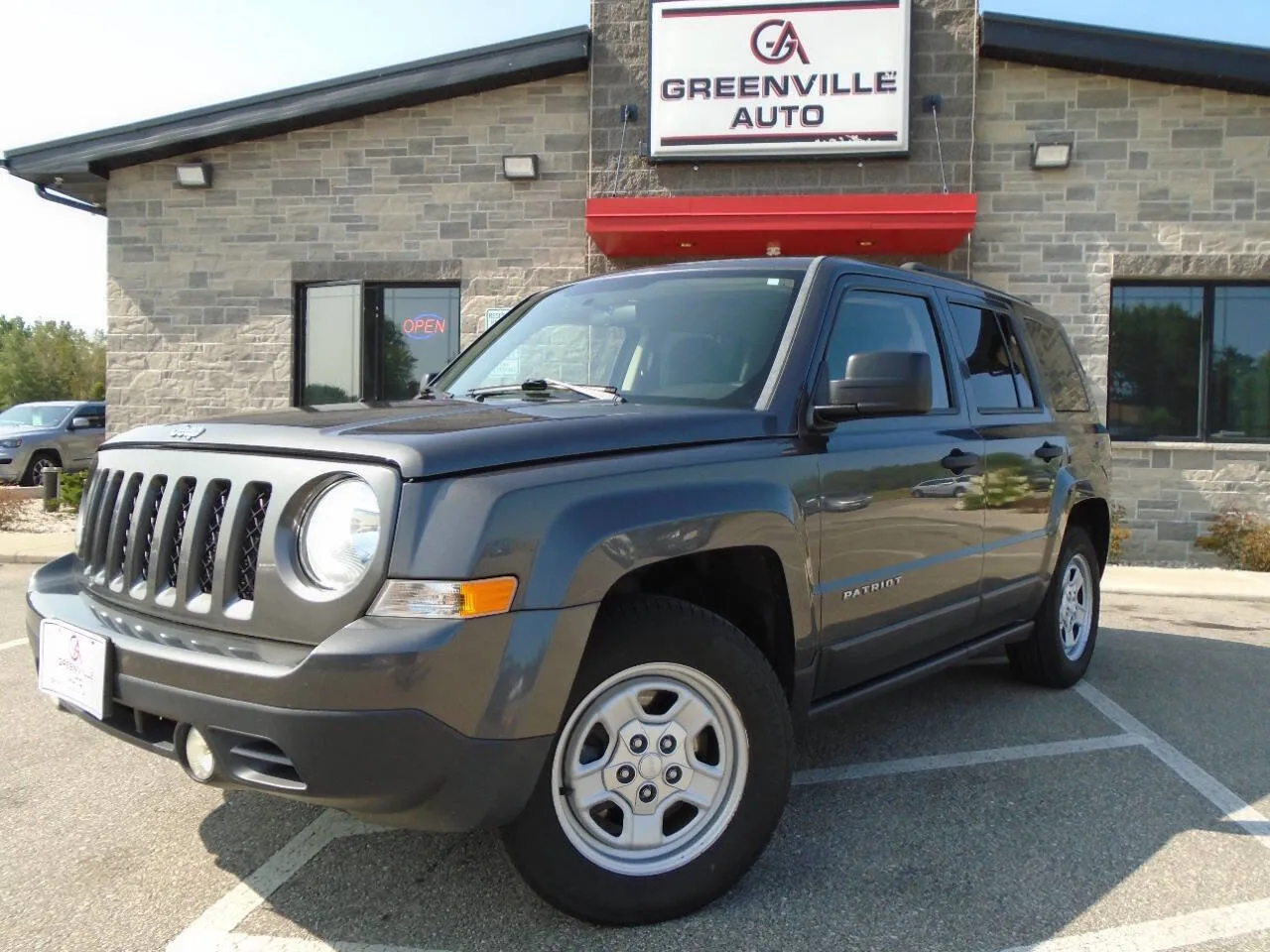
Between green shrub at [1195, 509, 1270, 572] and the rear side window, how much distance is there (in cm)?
578

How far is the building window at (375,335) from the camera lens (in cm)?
1142

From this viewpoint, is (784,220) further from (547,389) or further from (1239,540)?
(547,389)

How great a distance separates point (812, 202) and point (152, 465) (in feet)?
27.3

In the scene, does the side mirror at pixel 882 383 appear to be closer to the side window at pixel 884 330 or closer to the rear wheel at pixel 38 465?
the side window at pixel 884 330

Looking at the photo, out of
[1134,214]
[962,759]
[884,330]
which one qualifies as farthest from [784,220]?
[962,759]

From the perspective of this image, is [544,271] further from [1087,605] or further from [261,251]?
[1087,605]

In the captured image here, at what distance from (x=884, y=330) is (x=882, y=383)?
81 cm

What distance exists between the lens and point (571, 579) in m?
2.30

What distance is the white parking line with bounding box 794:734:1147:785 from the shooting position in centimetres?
373

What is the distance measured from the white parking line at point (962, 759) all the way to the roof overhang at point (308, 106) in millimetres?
9010

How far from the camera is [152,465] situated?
2717 millimetres

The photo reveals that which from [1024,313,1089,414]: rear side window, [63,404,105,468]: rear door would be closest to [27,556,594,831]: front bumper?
[1024,313,1089,414]: rear side window

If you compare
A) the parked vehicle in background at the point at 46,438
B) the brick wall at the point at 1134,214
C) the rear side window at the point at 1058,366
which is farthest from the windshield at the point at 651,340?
the parked vehicle in background at the point at 46,438

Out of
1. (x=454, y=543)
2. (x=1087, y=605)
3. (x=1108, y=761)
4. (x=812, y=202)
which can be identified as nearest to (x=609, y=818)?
(x=454, y=543)
